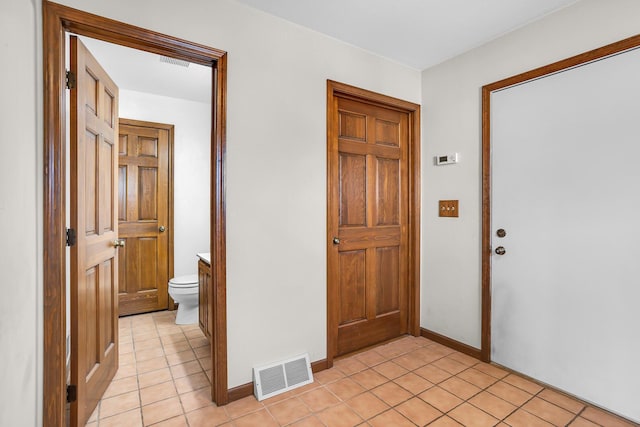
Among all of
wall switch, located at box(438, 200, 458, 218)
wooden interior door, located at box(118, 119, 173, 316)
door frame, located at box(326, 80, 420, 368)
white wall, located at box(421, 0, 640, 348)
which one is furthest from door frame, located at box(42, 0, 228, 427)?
wall switch, located at box(438, 200, 458, 218)

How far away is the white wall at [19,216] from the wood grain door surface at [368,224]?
1659 millimetres

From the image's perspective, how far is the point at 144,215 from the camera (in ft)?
11.7

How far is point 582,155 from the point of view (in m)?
1.92

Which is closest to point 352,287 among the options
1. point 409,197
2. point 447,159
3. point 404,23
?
point 409,197

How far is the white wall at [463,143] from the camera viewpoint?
2.03 metres

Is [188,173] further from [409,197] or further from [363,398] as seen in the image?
[363,398]

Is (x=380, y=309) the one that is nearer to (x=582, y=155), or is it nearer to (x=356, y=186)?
(x=356, y=186)

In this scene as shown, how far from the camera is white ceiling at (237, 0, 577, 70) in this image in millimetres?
1950

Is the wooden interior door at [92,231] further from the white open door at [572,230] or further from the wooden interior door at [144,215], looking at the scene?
the white open door at [572,230]

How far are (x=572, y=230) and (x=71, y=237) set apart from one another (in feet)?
9.41

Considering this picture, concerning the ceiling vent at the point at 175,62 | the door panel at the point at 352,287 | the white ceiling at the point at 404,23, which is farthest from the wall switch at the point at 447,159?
the ceiling vent at the point at 175,62

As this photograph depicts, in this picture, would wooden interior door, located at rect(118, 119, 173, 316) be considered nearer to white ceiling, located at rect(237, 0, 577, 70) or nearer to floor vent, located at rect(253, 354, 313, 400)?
A: floor vent, located at rect(253, 354, 313, 400)

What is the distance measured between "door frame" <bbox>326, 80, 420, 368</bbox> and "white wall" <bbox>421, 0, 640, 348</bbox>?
8 cm

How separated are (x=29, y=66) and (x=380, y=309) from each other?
2.71 meters
